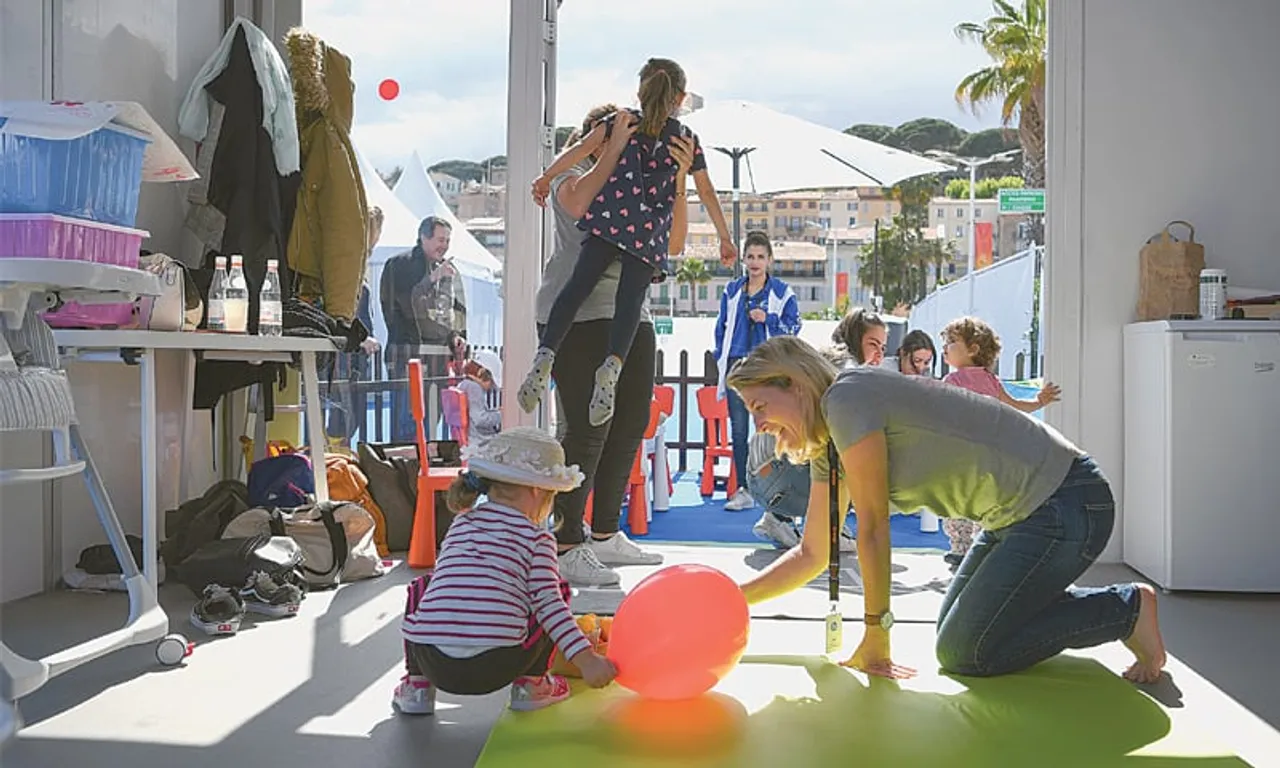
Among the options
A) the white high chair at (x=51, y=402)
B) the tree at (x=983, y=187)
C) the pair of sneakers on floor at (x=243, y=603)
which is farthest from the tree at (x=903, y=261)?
the white high chair at (x=51, y=402)

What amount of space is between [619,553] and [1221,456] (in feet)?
6.85

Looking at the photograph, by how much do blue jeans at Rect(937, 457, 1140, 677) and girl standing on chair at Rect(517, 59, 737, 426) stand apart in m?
1.51

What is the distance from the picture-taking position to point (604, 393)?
12.9ft

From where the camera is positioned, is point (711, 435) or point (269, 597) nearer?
point (269, 597)

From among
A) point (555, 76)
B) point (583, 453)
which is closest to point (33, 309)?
point (583, 453)

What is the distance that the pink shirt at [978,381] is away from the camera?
4.30m

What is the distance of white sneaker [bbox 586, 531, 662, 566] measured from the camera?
177 inches

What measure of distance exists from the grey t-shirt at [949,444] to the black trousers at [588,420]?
1533 millimetres

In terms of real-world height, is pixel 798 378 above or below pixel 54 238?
below

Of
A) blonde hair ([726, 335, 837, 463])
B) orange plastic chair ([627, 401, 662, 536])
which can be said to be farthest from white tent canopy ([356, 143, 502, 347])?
blonde hair ([726, 335, 837, 463])

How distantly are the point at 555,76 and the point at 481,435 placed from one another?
156 centimetres

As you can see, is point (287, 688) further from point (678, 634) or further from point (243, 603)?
point (678, 634)

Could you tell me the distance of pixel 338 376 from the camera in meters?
5.31

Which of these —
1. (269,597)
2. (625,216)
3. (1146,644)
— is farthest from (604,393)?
(1146,644)
